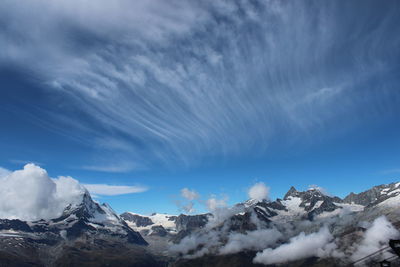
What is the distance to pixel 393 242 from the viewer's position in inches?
1921

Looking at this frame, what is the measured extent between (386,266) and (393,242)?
38.7ft

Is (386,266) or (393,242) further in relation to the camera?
(386,266)

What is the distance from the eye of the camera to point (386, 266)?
188 feet
